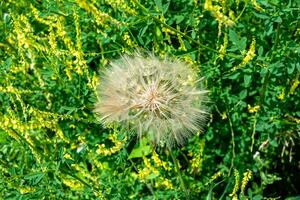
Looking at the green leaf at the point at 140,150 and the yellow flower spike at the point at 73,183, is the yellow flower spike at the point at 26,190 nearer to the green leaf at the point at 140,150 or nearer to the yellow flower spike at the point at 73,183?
the yellow flower spike at the point at 73,183

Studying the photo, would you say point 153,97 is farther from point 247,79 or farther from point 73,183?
point 73,183

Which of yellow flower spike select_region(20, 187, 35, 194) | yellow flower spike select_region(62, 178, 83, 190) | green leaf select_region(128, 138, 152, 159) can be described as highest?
yellow flower spike select_region(20, 187, 35, 194)

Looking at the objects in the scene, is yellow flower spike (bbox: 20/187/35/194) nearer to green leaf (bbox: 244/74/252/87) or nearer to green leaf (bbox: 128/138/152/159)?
green leaf (bbox: 128/138/152/159)

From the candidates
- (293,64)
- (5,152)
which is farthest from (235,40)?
(5,152)

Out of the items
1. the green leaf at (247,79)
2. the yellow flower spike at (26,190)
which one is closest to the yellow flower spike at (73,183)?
the yellow flower spike at (26,190)

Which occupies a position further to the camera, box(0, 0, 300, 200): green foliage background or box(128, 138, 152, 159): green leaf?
box(128, 138, 152, 159): green leaf

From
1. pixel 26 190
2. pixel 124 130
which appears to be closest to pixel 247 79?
pixel 124 130

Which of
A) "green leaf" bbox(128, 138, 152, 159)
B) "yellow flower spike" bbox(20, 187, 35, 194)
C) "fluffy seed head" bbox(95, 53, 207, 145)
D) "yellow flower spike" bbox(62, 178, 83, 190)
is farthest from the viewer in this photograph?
"green leaf" bbox(128, 138, 152, 159)

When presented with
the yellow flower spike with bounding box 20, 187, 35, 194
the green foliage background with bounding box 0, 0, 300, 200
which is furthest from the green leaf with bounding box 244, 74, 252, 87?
the yellow flower spike with bounding box 20, 187, 35, 194

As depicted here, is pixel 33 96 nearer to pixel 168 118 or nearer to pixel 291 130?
pixel 168 118
